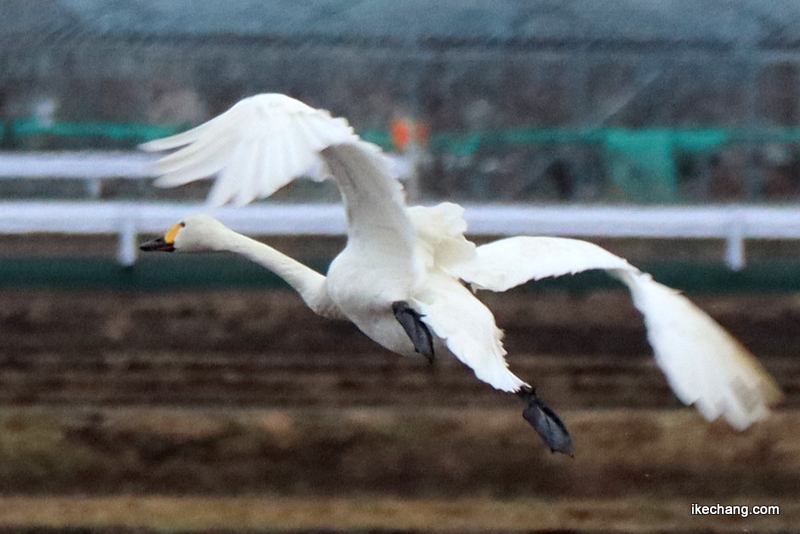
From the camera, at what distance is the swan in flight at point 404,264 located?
3518 millimetres

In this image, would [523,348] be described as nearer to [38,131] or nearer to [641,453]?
[641,453]

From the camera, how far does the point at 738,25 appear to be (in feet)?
46.0

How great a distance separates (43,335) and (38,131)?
3913 millimetres

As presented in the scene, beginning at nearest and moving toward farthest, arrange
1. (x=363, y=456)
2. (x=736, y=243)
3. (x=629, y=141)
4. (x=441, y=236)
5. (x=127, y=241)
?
(x=441, y=236) < (x=363, y=456) < (x=127, y=241) < (x=736, y=243) < (x=629, y=141)

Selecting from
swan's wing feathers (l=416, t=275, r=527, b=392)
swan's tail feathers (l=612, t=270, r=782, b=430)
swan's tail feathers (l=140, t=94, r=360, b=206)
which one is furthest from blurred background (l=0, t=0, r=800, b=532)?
swan's tail feathers (l=612, t=270, r=782, b=430)

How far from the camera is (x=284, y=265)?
5.06m

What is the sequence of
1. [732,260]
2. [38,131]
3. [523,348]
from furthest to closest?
[38,131] → [732,260] → [523,348]

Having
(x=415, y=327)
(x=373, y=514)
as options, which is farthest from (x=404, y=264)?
(x=373, y=514)

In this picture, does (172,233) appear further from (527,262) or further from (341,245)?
(341,245)

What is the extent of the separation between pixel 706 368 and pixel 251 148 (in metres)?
1.35

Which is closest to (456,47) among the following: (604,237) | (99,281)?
(604,237)

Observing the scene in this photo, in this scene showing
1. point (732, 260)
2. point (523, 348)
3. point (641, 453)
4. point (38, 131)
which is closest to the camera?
point (641, 453)

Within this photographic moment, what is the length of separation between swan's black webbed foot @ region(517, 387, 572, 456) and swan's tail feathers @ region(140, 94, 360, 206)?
52.1 inches

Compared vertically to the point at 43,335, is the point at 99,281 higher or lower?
higher
